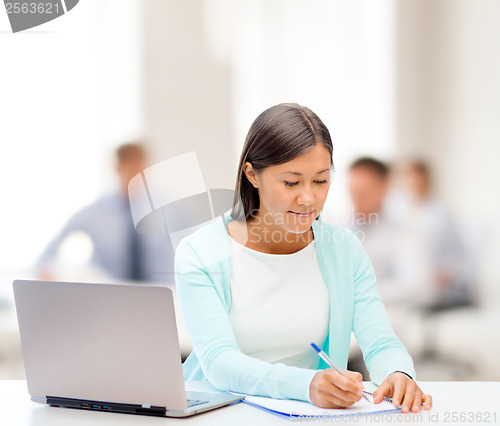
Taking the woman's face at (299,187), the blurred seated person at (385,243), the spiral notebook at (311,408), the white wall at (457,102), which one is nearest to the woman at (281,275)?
the woman's face at (299,187)

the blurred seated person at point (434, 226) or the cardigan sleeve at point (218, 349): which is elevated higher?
the cardigan sleeve at point (218, 349)

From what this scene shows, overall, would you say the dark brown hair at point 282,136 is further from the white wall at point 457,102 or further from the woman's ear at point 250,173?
the white wall at point 457,102

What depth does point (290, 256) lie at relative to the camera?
1531 millimetres

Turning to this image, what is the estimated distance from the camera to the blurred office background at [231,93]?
432 centimetres

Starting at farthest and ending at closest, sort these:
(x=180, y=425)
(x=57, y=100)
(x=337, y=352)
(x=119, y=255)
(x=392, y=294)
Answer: (x=57, y=100) → (x=119, y=255) → (x=392, y=294) → (x=337, y=352) → (x=180, y=425)

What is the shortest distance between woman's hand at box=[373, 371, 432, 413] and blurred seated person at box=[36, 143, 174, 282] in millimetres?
2482

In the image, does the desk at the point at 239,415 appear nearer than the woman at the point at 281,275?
Yes

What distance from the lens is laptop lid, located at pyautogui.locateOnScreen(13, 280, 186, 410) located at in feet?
3.52

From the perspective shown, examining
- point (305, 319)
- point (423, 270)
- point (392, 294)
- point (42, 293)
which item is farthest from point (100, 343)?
point (423, 270)

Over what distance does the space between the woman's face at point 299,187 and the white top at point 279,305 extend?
11cm

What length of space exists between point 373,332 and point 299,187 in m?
0.34

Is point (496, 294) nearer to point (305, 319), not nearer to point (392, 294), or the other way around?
point (392, 294)

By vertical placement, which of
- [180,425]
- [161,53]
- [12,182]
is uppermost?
[161,53]

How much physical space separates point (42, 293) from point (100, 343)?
137mm
